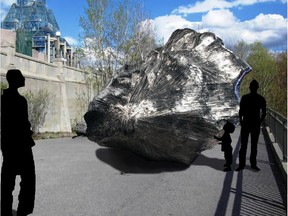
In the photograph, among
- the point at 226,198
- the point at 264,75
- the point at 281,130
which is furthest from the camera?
the point at 281,130

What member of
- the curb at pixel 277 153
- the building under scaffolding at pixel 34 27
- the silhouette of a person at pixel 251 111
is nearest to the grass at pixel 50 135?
the building under scaffolding at pixel 34 27

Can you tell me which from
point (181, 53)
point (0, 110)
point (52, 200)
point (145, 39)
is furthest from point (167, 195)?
point (145, 39)

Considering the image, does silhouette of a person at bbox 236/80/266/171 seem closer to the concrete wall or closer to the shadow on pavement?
the shadow on pavement

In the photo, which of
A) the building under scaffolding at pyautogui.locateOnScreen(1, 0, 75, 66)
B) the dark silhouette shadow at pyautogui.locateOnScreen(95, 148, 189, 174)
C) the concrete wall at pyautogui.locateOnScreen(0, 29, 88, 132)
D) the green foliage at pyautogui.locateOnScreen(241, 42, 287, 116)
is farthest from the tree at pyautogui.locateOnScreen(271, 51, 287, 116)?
the concrete wall at pyautogui.locateOnScreen(0, 29, 88, 132)

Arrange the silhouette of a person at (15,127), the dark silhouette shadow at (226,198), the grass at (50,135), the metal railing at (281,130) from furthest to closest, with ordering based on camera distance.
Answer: the grass at (50,135) → the metal railing at (281,130) → the dark silhouette shadow at (226,198) → the silhouette of a person at (15,127)

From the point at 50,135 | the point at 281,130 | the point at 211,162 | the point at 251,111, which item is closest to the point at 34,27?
the point at 50,135

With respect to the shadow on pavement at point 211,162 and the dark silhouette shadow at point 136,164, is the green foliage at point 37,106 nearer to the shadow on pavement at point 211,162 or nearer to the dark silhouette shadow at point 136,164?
the dark silhouette shadow at point 136,164

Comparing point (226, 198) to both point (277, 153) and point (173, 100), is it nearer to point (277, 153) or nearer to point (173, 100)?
point (173, 100)

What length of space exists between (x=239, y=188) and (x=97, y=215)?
222 cm

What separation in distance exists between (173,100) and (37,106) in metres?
13.3

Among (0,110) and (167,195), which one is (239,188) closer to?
(167,195)

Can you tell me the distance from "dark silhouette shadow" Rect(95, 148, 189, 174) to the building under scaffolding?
305 centimetres

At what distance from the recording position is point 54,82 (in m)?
19.5

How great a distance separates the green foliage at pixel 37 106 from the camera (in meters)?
16.2
